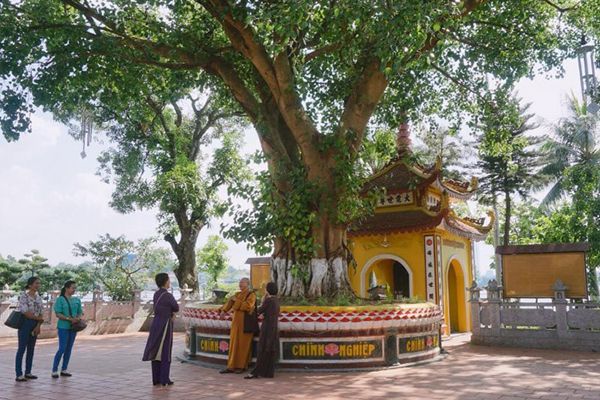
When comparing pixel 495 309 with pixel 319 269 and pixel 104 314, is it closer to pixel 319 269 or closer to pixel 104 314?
pixel 319 269

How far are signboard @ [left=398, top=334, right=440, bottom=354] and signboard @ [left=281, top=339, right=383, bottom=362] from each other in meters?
0.85

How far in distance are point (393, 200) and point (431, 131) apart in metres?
2.21

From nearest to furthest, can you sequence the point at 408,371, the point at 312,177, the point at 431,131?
the point at 408,371 < the point at 312,177 < the point at 431,131

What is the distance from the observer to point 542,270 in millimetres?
13328

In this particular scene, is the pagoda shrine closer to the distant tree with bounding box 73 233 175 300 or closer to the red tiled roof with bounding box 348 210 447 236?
the red tiled roof with bounding box 348 210 447 236

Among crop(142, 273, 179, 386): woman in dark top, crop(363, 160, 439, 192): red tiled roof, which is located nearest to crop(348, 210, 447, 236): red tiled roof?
crop(363, 160, 439, 192): red tiled roof

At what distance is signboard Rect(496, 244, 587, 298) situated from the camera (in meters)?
12.9

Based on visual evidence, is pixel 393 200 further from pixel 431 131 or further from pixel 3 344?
pixel 3 344

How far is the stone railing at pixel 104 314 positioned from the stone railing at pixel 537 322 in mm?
10371

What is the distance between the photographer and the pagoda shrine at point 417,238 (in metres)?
15.1

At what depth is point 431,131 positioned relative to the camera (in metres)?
15.8

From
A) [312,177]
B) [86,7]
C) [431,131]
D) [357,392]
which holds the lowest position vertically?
[357,392]

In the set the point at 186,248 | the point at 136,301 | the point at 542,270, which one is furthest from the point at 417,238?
the point at 136,301

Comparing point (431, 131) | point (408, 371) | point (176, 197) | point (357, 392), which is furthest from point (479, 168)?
point (357, 392)
